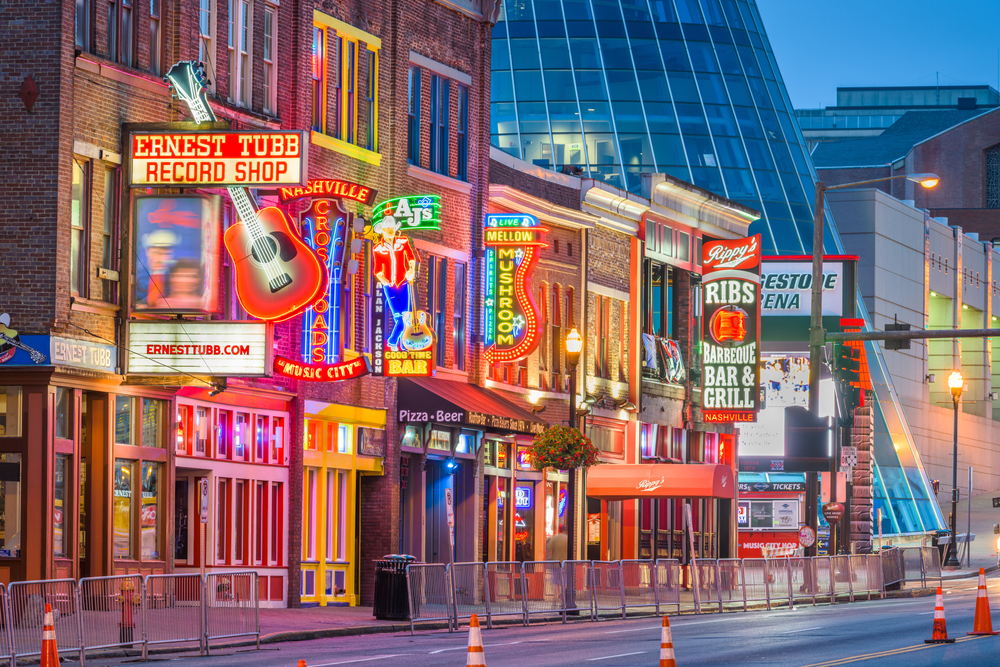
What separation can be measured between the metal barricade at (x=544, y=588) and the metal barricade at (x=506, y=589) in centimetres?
12

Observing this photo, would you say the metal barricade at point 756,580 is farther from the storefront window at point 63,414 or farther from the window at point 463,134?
the storefront window at point 63,414

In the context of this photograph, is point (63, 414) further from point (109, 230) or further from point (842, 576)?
point (842, 576)

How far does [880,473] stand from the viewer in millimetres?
74125

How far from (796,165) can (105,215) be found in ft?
161

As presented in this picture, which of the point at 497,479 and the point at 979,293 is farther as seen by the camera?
the point at 979,293

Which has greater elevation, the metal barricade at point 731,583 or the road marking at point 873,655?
the road marking at point 873,655

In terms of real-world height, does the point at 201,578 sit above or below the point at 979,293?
below

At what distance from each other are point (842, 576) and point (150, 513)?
725 inches

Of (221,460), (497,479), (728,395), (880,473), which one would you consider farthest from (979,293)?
(221,460)

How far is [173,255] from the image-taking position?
26.7 m

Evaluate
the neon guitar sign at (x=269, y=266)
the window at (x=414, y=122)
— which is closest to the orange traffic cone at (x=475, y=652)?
the neon guitar sign at (x=269, y=266)

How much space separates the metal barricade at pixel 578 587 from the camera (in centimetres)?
3166

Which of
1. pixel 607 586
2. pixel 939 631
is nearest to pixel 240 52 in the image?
pixel 607 586

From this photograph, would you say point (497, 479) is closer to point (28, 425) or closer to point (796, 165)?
point (28, 425)
